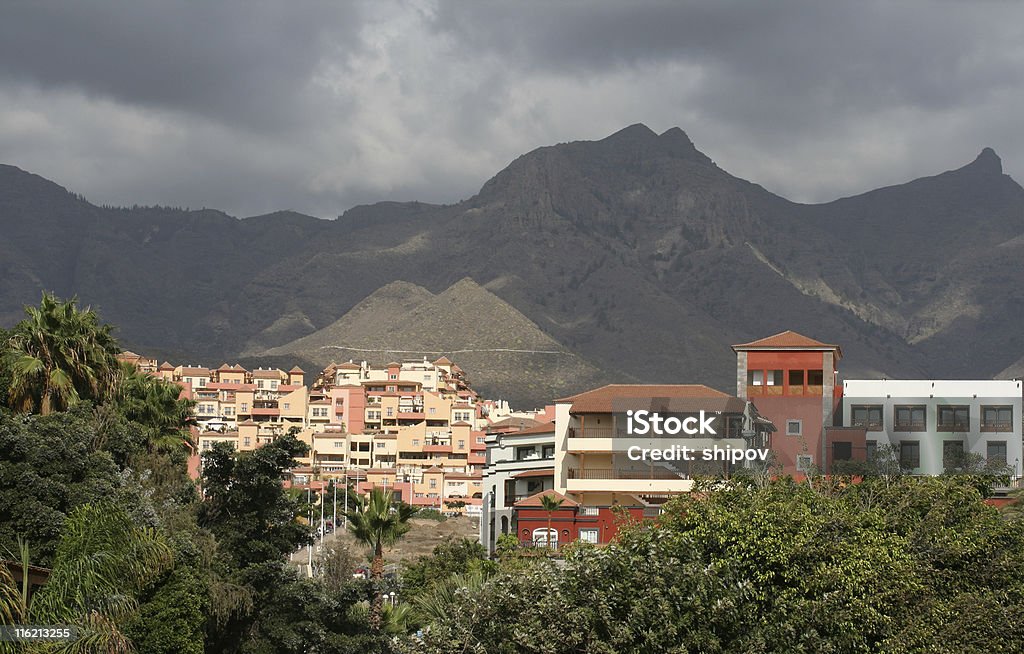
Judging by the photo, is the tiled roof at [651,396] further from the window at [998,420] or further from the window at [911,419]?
the window at [998,420]

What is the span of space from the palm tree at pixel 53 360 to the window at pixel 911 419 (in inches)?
2325

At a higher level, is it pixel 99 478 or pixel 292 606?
pixel 99 478

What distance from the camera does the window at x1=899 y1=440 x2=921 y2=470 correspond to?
323 feet

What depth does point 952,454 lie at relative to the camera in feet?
321

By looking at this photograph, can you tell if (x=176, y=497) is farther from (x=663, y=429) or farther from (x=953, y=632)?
(x=663, y=429)

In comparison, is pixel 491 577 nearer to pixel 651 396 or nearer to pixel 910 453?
pixel 651 396

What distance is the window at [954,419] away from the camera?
10038 centimetres

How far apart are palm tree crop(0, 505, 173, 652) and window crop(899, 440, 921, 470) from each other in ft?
241

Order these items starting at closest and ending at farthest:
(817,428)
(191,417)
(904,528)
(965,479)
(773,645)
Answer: (773,645) < (904,528) < (965,479) < (191,417) < (817,428)

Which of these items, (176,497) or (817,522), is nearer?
(817,522)

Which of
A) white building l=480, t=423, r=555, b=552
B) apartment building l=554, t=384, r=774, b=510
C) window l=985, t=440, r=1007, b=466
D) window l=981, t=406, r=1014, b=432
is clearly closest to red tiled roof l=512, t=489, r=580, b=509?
apartment building l=554, t=384, r=774, b=510

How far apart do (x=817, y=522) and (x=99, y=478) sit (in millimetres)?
23332

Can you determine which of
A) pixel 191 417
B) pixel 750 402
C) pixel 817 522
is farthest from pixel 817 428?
pixel 817 522

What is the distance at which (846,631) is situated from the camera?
37.3m
